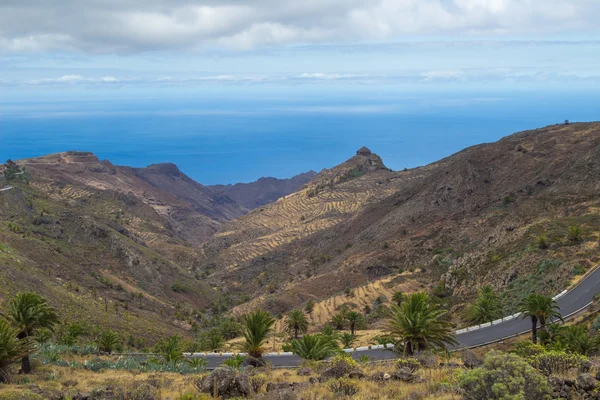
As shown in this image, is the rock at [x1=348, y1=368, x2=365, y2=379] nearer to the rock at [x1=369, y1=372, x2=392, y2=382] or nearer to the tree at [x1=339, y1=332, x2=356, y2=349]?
the rock at [x1=369, y1=372, x2=392, y2=382]

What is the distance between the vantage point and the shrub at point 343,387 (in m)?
12.6

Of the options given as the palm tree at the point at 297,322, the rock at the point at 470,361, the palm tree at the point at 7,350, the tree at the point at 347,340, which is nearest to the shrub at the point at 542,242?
the tree at the point at 347,340

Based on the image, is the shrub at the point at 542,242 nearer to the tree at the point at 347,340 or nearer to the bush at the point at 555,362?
the tree at the point at 347,340

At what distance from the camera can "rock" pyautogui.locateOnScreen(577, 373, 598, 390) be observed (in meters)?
10.6

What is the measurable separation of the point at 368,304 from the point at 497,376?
37516 mm

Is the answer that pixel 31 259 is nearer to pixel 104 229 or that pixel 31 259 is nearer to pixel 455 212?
pixel 104 229

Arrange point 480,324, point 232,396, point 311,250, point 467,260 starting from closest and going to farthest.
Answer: point 232,396, point 480,324, point 467,260, point 311,250

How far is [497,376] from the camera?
31.5 ft

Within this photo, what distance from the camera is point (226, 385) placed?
43.3 ft

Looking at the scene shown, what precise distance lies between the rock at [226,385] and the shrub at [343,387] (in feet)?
6.93

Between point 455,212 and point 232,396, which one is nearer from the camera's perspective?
point 232,396

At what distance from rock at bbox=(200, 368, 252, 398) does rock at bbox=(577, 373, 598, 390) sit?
24.9ft

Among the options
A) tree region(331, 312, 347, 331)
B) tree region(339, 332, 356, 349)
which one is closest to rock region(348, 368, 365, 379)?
tree region(339, 332, 356, 349)

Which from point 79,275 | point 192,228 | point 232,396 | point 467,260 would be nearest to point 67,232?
point 79,275
